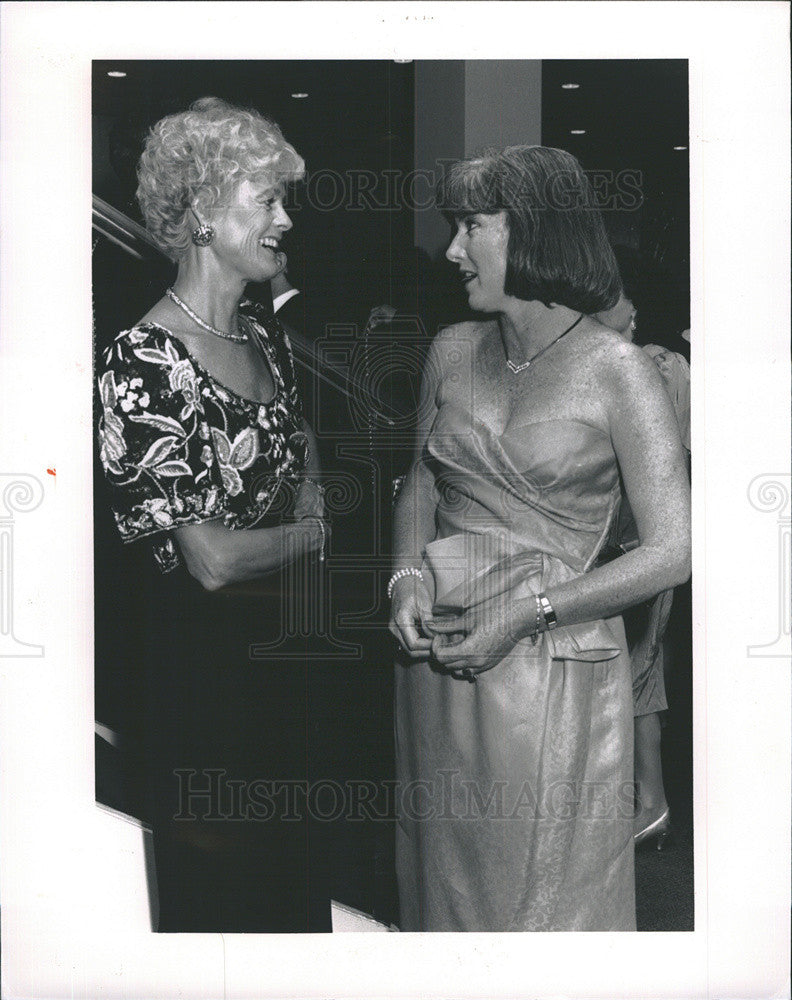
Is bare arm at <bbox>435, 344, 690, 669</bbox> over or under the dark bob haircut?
under

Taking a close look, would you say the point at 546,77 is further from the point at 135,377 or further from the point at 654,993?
the point at 654,993

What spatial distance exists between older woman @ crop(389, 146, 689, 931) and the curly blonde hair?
0.41 metres

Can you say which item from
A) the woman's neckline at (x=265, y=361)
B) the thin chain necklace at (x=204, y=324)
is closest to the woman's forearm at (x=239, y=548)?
the woman's neckline at (x=265, y=361)

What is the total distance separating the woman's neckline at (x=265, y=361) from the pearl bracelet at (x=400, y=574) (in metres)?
0.50

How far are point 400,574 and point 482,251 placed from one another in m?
0.79

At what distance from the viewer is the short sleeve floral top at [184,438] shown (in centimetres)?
355

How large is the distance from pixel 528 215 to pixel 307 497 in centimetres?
84

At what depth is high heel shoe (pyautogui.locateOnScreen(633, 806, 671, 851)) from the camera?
3.62 metres

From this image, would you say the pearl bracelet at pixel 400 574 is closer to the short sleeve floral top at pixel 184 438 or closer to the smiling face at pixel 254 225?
the short sleeve floral top at pixel 184 438

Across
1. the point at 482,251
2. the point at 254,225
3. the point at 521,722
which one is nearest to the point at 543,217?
the point at 482,251

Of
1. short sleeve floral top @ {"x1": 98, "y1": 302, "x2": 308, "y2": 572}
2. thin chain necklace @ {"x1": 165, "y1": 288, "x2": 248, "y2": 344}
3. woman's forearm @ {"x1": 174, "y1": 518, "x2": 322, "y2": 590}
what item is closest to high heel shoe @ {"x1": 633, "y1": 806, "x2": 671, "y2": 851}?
woman's forearm @ {"x1": 174, "y1": 518, "x2": 322, "y2": 590}

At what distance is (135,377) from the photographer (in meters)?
3.59

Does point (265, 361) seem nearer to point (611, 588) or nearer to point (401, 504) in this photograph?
point (401, 504)

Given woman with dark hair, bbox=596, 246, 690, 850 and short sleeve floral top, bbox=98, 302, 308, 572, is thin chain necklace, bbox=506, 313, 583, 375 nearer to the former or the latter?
woman with dark hair, bbox=596, 246, 690, 850
